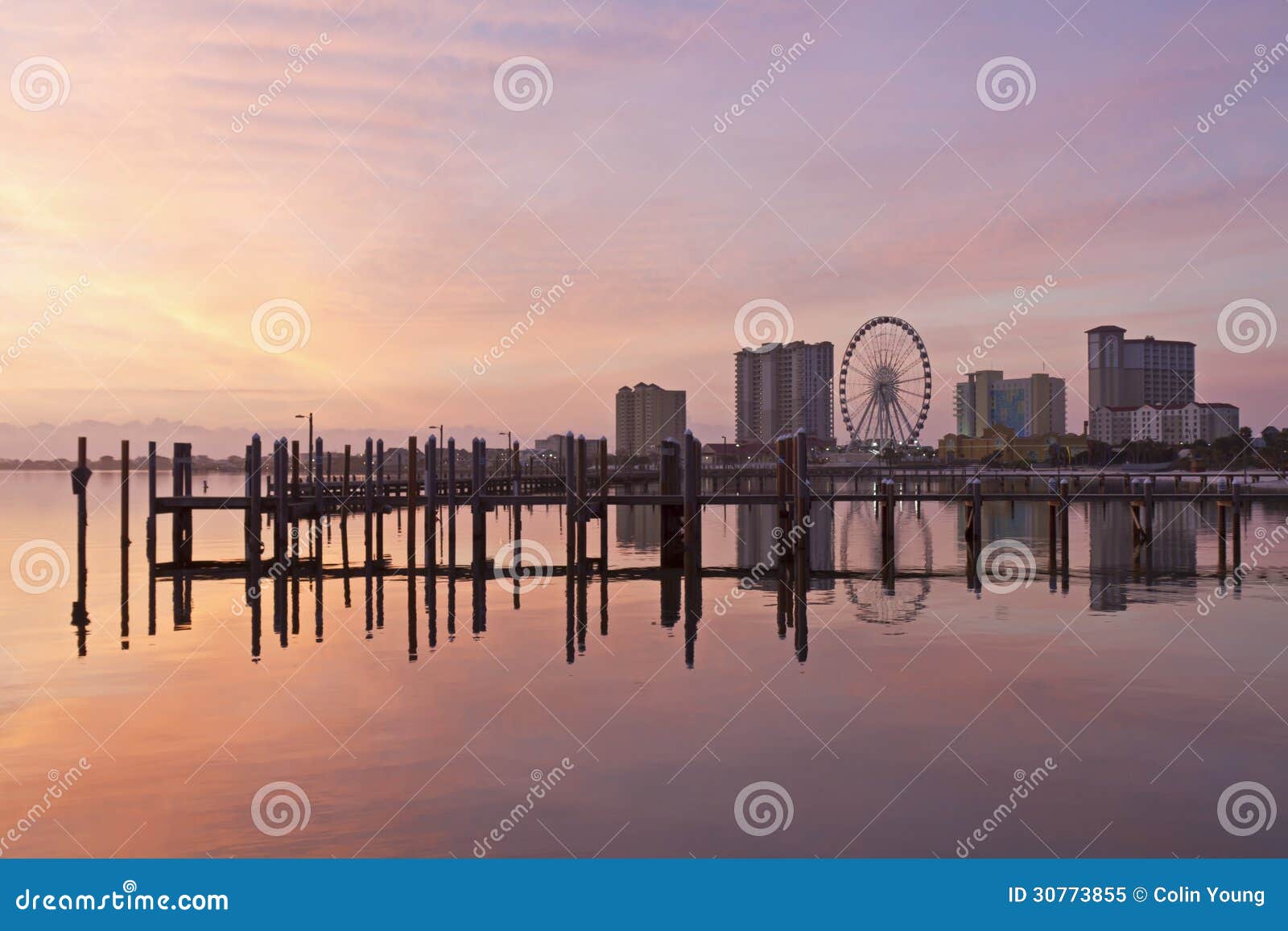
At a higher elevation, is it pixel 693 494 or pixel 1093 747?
pixel 693 494

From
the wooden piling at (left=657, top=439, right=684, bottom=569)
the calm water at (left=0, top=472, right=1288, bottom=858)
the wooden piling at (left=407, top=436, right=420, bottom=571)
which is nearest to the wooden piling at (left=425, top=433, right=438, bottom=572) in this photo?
the wooden piling at (left=407, top=436, right=420, bottom=571)

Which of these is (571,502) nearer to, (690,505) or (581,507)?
(581,507)

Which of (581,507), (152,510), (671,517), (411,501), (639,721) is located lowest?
(639,721)

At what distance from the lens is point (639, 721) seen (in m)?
15.0

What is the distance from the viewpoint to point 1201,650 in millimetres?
20000

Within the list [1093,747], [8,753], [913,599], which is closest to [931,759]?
[1093,747]

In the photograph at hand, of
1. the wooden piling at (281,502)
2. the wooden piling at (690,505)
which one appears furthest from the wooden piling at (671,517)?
the wooden piling at (281,502)

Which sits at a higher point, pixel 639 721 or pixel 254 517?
pixel 254 517

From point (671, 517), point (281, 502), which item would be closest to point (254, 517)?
point (281, 502)

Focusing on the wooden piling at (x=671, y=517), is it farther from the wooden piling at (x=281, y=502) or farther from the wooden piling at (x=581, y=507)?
the wooden piling at (x=281, y=502)

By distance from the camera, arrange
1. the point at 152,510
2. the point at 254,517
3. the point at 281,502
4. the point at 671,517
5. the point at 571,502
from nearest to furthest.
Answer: the point at 571,502, the point at 254,517, the point at 281,502, the point at 671,517, the point at 152,510

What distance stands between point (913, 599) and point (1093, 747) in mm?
14127

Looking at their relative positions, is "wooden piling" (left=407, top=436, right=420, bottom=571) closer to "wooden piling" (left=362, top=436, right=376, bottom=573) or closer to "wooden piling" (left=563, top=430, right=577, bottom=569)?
"wooden piling" (left=362, top=436, right=376, bottom=573)

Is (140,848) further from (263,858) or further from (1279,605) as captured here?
(1279,605)
